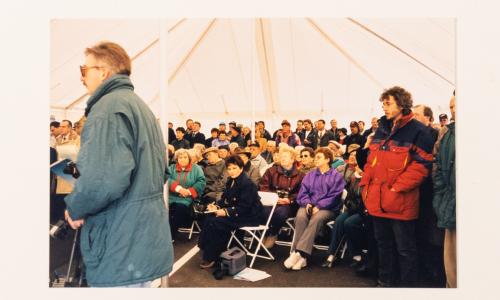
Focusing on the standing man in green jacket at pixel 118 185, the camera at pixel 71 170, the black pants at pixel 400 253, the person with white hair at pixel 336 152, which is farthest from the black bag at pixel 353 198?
the camera at pixel 71 170

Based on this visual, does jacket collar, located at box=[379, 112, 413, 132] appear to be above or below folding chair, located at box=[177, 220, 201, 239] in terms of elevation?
above

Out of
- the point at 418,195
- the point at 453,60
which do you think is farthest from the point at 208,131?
the point at 453,60

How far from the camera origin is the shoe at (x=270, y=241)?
2.71m

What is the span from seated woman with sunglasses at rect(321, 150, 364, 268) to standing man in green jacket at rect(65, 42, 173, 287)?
1196 millimetres

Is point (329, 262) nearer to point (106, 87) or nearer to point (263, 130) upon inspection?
point (263, 130)

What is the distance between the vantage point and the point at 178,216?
258 cm

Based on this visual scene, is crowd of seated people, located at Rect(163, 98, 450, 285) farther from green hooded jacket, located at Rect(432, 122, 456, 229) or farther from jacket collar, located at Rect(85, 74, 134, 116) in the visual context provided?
jacket collar, located at Rect(85, 74, 134, 116)

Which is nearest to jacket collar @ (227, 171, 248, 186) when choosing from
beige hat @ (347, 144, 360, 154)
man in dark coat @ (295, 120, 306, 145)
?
man in dark coat @ (295, 120, 306, 145)

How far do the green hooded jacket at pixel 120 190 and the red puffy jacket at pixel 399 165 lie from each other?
1371 mm

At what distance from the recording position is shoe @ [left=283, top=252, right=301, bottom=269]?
2703 mm

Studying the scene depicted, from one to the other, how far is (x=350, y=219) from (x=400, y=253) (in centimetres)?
40
